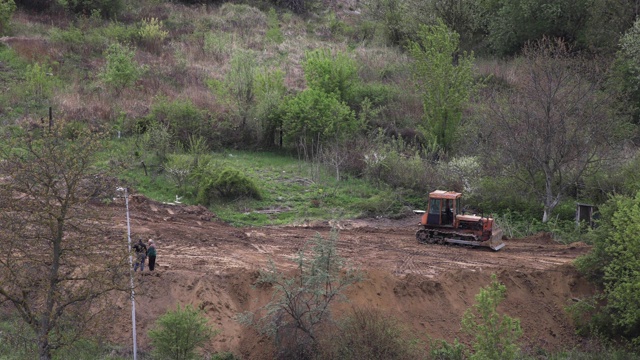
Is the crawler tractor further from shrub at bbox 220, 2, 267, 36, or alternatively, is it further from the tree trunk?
shrub at bbox 220, 2, 267, 36

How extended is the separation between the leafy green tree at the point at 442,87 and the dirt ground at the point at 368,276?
9.11m

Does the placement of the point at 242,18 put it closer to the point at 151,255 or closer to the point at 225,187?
the point at 225,187

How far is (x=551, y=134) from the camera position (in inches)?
1127

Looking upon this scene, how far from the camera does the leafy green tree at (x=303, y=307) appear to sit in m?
19.1

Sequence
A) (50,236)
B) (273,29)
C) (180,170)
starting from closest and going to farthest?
1. (50,236)
2. (180,170)
3. (273,29)

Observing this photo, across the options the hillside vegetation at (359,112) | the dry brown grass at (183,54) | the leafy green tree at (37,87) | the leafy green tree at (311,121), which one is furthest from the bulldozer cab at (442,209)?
the leafy green tree at (37,87)

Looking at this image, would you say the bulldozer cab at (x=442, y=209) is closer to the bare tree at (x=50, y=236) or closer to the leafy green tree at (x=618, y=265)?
the leafy green tree at (x=618, y=265)

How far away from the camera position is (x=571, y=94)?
31984 mm

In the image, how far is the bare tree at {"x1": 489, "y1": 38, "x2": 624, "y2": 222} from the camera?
28562 millimetres

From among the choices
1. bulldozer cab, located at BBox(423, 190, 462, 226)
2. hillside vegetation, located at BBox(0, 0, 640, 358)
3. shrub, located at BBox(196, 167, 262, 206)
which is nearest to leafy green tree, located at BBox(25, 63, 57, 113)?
hillside vegetation, located at BBox(0, 0, 640, 358)

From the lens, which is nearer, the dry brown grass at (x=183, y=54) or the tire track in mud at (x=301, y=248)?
the tire track in mud at (x=301, y=248)

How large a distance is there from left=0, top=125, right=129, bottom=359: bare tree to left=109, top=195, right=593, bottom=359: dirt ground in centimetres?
284

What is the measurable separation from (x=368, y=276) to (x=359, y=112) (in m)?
19.6

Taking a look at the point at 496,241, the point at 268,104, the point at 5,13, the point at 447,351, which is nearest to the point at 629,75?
the point at 268,104
